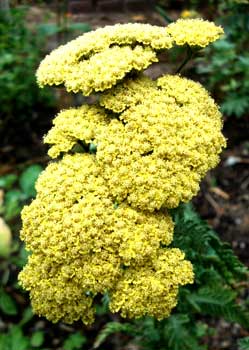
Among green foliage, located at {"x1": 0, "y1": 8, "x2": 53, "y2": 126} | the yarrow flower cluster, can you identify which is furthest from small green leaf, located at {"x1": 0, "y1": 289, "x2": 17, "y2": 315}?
green foliage, located at {"x1": 0, "y1": 8, "x2": 53, "y2": 126}

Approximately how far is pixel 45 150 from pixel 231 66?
1.68 m

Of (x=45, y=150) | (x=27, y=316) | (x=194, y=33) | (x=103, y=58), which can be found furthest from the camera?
(x=45, y=150)

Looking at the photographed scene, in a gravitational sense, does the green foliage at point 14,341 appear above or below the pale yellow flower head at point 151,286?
below

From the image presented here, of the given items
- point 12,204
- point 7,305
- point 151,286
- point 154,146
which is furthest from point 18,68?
point 151,286

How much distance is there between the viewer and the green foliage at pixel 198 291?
8.48ft

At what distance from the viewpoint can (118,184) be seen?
2145 millimetres

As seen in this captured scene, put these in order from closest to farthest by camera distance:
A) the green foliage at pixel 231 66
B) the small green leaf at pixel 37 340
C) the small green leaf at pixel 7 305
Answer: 1. the small green leaf at pixel 37 340
2. the small green leaf at pixel 7 305
3. the green foliage at pixel 231 66

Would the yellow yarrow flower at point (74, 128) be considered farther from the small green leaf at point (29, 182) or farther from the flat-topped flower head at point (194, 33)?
the small green leaf at point (29, 182)

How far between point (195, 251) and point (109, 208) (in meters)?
0.66

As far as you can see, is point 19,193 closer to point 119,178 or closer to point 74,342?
point 74,342

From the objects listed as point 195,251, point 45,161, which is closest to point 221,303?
point 195,251

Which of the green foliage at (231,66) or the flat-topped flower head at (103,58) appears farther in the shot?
the green foliage at (231,66)

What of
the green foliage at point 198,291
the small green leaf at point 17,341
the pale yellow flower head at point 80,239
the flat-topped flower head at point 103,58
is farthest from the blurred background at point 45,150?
the flat-topped flower head at point 103,58

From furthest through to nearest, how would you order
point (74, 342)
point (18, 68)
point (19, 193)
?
1. point (18, 68)
2. point (19, 193)
3. point (74, 342)
